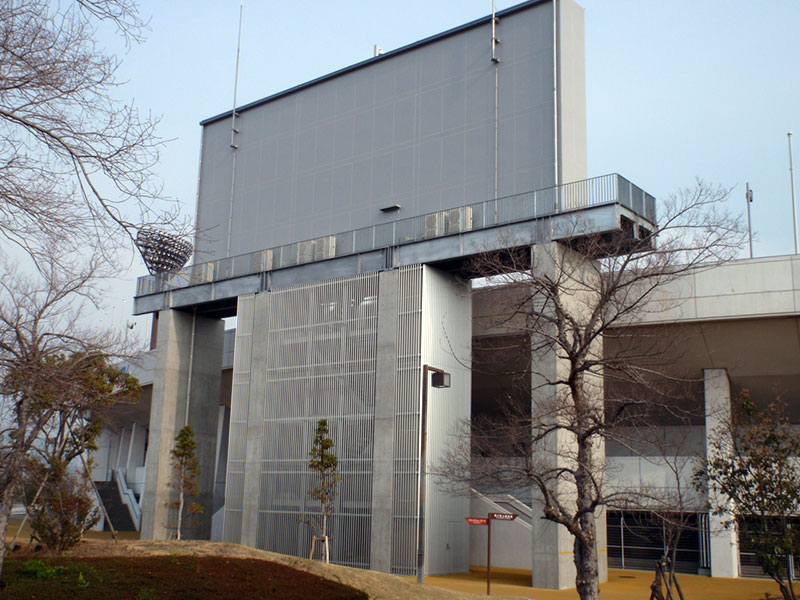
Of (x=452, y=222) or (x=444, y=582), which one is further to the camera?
(x=452, y=222)

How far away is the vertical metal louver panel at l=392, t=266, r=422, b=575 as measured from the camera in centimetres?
2914

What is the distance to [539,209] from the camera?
30328 mm

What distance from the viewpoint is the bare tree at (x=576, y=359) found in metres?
18.6

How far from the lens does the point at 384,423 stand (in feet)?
102

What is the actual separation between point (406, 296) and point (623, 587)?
42.8 feet

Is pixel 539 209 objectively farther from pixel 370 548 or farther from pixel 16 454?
pixel 16 454

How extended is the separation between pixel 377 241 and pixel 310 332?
4.84 m

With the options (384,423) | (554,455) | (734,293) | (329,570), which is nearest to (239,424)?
(384,423)

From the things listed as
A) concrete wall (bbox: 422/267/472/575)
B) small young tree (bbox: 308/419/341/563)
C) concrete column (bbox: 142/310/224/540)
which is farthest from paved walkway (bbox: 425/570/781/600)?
concrete column (bbox: 142/310/224/540)

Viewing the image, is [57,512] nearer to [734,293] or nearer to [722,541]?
[722,541]

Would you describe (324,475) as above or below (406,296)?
below

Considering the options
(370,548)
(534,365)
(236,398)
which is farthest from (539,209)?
(236,398)

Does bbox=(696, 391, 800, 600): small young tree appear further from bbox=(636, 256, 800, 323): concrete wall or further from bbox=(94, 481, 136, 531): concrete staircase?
bbox=(94, 481, 136, 531): concrete staircase

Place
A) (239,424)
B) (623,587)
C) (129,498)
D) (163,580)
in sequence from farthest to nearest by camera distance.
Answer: (129,498) → (239,424) → (623,587) → (163,580)
